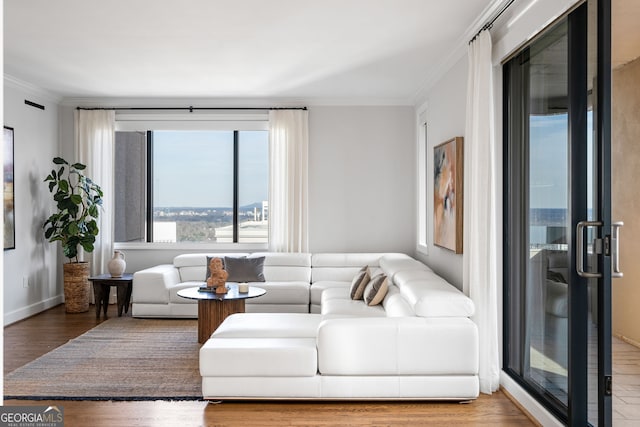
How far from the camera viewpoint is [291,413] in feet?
11.2

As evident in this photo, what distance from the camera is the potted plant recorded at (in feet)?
21.1

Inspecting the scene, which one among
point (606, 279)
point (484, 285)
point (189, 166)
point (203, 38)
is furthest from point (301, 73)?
point (606, 279)

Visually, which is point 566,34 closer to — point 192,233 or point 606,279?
point 606,279

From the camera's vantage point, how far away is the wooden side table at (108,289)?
6363mm

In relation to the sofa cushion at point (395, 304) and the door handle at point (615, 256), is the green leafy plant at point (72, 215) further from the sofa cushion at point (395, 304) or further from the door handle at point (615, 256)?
the door handle at point (615, 256)

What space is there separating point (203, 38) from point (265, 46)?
55 cm

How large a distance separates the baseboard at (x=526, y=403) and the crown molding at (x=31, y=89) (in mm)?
5714

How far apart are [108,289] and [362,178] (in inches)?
136

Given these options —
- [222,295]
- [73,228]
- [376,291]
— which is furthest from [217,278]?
[73,228]

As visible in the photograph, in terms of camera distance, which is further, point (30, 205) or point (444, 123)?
point (30, 205)

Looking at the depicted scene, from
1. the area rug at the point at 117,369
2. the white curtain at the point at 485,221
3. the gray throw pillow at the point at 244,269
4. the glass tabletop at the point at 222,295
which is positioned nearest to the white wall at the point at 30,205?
the area rug at the point at 117,369

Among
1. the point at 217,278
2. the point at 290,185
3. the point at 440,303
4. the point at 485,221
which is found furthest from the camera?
the point at 290,185

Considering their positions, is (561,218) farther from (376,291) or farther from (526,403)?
(376,291)

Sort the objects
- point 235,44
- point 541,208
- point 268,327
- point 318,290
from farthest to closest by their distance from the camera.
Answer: point 318,290 → point 235,44 → point 268,327 → point 541,208
